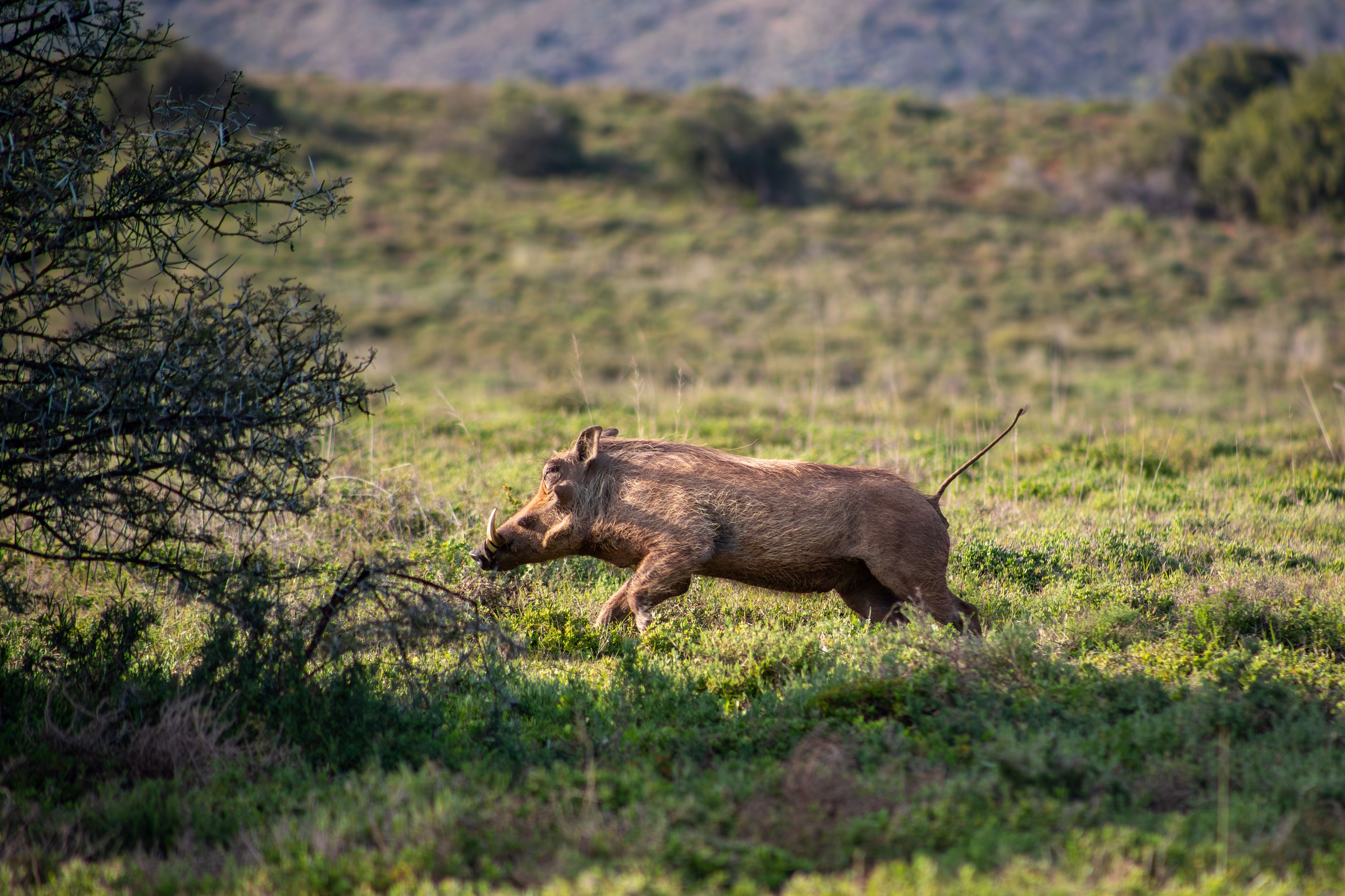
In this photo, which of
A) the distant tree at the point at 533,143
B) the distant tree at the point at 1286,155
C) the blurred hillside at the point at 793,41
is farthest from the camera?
the blurred hillside at the point at 793,41

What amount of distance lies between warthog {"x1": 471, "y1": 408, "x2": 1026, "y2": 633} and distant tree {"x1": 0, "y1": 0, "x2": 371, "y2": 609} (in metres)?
1.48

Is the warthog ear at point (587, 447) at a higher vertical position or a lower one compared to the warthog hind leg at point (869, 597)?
higher

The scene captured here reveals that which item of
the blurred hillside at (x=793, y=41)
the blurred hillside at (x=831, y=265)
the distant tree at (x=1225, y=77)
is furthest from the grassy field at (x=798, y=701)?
the blurred hillside at (x=793, y=41)

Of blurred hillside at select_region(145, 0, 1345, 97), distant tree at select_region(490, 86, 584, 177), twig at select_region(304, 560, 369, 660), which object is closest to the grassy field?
twig at select_region(304, 560, 369, 660)

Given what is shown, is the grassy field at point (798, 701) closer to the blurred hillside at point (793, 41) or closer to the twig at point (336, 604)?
the twig at point (336, 604)

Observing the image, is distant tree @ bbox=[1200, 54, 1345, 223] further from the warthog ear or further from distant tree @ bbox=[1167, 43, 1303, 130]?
the warthog ear

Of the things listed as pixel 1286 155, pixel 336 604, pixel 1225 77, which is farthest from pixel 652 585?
pixel 1225 77

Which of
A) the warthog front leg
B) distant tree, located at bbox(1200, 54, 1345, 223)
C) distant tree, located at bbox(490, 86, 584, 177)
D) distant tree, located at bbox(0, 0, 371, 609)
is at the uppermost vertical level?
distant tree, located at bbox(490, 86, 584, 177)

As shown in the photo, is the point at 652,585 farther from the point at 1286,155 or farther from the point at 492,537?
the point at 1286,155

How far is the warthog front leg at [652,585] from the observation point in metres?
5.43

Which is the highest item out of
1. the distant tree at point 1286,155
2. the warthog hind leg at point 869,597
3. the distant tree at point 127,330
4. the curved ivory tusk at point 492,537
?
the distant tree at point 1286,155

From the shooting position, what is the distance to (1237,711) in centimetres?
425

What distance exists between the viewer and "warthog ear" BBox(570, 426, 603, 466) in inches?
228

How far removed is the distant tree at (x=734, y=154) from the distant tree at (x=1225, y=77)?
1583 centimetres
